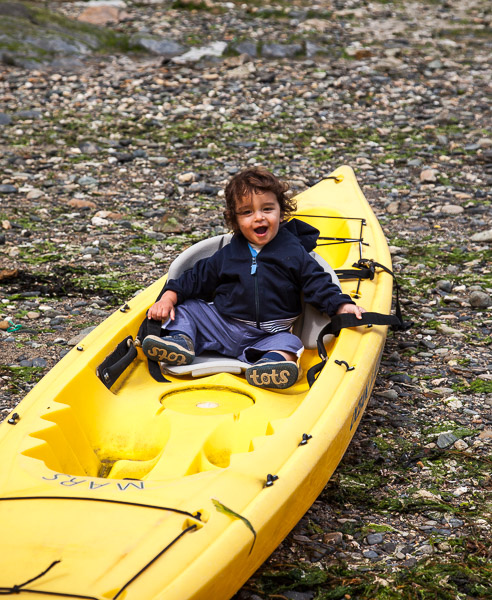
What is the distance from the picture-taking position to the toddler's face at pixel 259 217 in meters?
3.89

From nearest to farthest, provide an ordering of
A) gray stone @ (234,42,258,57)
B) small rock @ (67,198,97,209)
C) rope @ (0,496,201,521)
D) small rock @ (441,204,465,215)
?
rope @ (0,496,201,521)
small rock @ (441,204,465,215)
small rock @ (67,198,97,209)
gray stone @ (234,42,258,57)

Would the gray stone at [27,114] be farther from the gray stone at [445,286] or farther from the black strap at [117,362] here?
the black strap at [117,362]

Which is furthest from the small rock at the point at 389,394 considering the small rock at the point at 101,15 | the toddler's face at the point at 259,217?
the small rock at the point at 101,15

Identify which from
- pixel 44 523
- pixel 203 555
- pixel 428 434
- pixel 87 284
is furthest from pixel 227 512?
pixel 87 284

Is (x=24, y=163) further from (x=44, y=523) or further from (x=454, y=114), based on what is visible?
(x=44, y=523)

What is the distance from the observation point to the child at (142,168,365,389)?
3.83m

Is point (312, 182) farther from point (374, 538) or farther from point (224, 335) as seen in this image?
point (374, 538)

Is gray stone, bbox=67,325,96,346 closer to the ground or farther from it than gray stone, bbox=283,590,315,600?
farther from it

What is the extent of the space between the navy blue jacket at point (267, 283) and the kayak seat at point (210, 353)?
0.27ft

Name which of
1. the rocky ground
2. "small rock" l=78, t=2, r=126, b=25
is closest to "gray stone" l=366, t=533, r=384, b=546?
the rocky ground

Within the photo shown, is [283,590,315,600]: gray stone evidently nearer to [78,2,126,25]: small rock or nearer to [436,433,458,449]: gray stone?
[436,433,458,449]: gray stone

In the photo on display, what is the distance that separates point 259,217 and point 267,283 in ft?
1.17

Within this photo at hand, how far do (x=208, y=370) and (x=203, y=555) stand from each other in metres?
1.51

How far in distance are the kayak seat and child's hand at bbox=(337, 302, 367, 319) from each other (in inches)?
6.3
